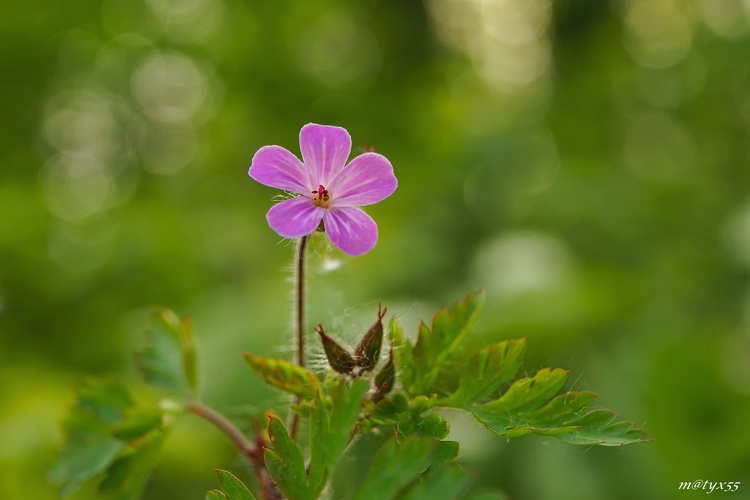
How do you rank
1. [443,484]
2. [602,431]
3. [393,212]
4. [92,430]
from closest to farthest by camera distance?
[443,484] → [602,431] → [92,430] → [393,212]

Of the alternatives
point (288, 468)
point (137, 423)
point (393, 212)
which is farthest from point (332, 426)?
point (393, 212)

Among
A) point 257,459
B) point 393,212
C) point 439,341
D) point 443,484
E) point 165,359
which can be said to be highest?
point 393,212

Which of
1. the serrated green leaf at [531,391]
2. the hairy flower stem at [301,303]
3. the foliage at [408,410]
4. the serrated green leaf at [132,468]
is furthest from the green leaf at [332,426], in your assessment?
the serrated green leaf at [132,468]

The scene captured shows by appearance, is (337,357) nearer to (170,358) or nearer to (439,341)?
(439,341)

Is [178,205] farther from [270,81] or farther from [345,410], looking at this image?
[345,410]

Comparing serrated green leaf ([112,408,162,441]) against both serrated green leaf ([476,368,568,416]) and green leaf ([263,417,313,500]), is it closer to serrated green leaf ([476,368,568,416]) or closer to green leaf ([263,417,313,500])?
green leaf ([263,417,313,500])

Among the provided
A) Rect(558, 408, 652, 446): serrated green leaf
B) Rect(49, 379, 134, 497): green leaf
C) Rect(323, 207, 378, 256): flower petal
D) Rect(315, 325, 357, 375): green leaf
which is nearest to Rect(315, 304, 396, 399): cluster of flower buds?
Rect(315, 325, 357, 375): green leaf

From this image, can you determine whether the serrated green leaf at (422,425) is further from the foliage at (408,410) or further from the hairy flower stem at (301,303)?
the hairy flower stem at (301,303)
